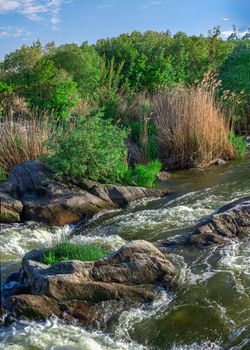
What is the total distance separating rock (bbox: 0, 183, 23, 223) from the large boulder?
11 cm

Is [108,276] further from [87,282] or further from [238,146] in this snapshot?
[238,146]

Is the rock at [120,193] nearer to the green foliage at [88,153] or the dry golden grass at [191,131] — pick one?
the green foliage at [88,153]

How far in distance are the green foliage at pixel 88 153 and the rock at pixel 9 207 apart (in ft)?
3.45

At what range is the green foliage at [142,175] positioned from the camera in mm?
11820

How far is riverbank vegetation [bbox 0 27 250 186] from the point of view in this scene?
37.4ft

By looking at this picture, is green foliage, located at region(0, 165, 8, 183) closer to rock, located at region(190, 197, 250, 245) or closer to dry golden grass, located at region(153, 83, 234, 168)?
dry golden grass, located at region(153, 83, 234, 168)

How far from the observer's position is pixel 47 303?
5973 mm

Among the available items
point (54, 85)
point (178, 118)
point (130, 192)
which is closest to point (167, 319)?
point (130, 192)

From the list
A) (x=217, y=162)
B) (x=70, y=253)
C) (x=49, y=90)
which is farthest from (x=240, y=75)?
(x=70, y=253)

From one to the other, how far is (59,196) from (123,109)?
6.96m

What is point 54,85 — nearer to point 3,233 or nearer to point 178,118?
point 178,118

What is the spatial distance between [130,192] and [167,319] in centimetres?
539

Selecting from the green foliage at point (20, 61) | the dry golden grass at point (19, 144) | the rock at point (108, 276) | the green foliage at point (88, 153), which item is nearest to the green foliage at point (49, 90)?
the green foliage at point (20, 61)

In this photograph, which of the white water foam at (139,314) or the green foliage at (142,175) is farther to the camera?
the green foliage at (142,175)
